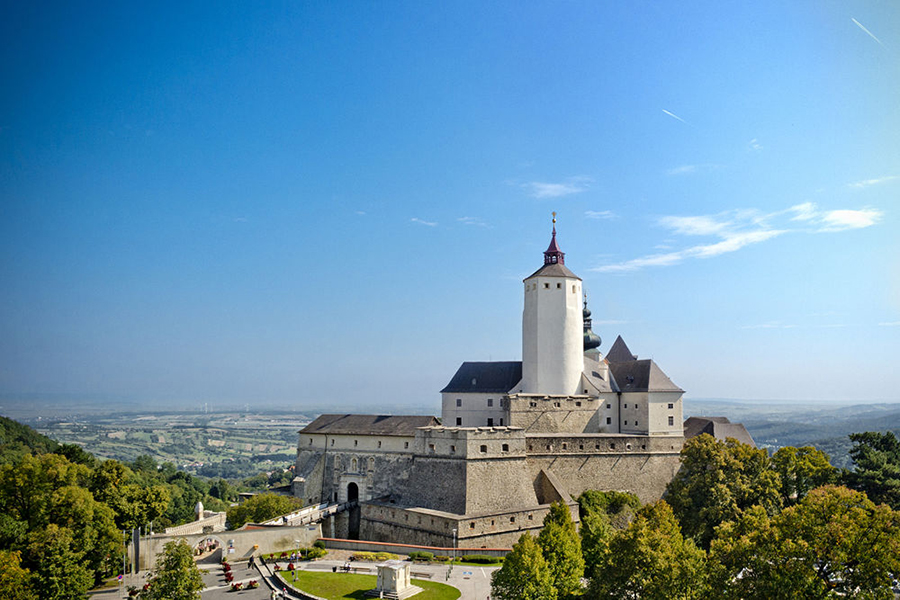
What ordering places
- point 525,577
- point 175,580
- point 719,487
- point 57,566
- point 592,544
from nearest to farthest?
point 175,580
point 525,577
point 57,566
point 592,544
point 719,487

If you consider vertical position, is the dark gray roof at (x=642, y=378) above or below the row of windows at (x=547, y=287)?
below

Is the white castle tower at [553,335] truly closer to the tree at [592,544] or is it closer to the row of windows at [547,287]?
the row of windows at [547,287]

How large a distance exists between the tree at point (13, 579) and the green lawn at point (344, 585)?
10.9m

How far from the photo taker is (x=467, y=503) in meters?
41.6

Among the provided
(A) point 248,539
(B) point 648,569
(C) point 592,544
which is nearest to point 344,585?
(A) point 248,539

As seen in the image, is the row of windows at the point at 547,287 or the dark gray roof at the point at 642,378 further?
the row of windows at the point at 547,287

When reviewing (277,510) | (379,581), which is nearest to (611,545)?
(379,581)

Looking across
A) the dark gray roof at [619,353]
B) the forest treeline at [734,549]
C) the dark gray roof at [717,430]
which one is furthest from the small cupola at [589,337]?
the forest treeline at [734,549]

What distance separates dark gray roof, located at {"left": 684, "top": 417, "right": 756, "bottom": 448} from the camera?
179 feet

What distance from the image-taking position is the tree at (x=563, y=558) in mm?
28500

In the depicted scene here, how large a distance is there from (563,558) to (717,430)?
100 feet

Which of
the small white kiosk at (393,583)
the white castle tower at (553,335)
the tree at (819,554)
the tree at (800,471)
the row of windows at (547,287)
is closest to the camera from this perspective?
the tree at (819,554)

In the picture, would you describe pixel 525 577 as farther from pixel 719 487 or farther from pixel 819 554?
pixel 719 487

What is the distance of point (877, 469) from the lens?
45.9 metres
